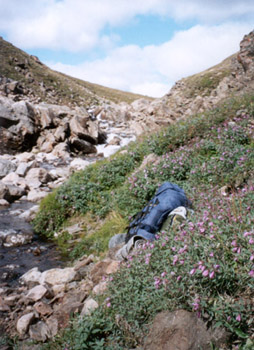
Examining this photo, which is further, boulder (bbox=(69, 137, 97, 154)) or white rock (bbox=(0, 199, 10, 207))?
boulder (bbox=(69, 137, 97, 154))

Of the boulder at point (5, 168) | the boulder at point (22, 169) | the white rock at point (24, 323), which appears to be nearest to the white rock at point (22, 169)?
the boulder at point (22, 169)

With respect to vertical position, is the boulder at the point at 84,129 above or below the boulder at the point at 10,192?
above

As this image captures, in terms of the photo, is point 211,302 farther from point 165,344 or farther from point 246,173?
point 246,173

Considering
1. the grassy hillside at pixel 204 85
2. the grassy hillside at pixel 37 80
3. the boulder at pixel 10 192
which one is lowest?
the boulder at pixel 10 192

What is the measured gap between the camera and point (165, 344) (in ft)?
8.84

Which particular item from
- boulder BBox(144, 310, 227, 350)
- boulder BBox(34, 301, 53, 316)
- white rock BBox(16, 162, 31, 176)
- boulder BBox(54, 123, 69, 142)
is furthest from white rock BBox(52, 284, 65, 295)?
boulder BBox(54, 123, 69, 142)

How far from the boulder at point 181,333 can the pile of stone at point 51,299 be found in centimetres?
103

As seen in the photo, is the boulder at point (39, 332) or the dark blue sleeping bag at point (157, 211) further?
the dark blue sleeping bag at point (157, 211)

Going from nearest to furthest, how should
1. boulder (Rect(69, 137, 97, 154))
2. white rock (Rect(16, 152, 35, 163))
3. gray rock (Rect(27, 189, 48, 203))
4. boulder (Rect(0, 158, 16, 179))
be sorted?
1. gray rock (Rect(27, 189, 48, 203))
2. boulder (Rect(0, 158, 16, 179))
3. white rock (Rect(16, 152, 35, 163))
4. boulder (Rect(69, 137, 97, 154))

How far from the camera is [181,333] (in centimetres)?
264

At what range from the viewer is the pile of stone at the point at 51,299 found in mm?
4004

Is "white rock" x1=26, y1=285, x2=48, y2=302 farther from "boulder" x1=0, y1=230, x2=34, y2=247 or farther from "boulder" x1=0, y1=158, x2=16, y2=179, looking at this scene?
"boulder" x1=0, y1=158, x2=16, y2=179

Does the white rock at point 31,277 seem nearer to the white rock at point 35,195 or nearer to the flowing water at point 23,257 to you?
the flowing water at point 23,257

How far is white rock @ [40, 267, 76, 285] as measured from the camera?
5.31 m
